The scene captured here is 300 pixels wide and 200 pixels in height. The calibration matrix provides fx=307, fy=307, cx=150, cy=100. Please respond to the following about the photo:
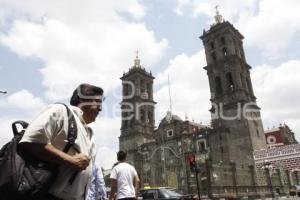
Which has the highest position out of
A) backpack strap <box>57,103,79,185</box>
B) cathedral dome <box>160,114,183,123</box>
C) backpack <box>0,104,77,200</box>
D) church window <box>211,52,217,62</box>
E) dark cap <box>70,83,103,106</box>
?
church window <box>211,52,217,62</box>

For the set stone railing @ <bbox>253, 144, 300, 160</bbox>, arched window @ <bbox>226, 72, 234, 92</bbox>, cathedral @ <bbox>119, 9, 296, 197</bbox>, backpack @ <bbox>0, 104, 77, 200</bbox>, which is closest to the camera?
backpack @ <bbox>0, 104, 77, 200</bbox>

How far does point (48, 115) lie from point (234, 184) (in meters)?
24.8

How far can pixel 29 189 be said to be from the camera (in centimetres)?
170

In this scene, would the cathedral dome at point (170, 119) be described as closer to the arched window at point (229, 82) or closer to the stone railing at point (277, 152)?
the arched window at point (229, 82)

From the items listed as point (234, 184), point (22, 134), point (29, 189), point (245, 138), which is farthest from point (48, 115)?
point (245, 138)

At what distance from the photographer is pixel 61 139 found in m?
2.06

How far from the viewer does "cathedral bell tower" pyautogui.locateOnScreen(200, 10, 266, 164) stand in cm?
3472

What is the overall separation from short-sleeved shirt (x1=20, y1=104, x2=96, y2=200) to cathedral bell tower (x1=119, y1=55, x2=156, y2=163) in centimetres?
4284

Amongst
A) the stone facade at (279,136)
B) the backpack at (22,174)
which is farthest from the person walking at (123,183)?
the stone facade at (279,136)

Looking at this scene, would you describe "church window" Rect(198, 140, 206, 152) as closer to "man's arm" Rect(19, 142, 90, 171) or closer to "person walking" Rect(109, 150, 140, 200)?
"person walking" Rect(109, 150, 140, 200)

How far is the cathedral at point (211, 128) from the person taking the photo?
35094 mm

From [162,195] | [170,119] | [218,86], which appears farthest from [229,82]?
[162,195]

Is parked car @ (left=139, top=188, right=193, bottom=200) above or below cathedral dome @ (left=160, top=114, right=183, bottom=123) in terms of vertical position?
below

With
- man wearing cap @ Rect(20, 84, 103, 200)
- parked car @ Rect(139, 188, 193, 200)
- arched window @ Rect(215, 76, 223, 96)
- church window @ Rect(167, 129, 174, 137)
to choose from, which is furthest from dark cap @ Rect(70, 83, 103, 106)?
church window @ Rect(167, 129, 174, 137)
